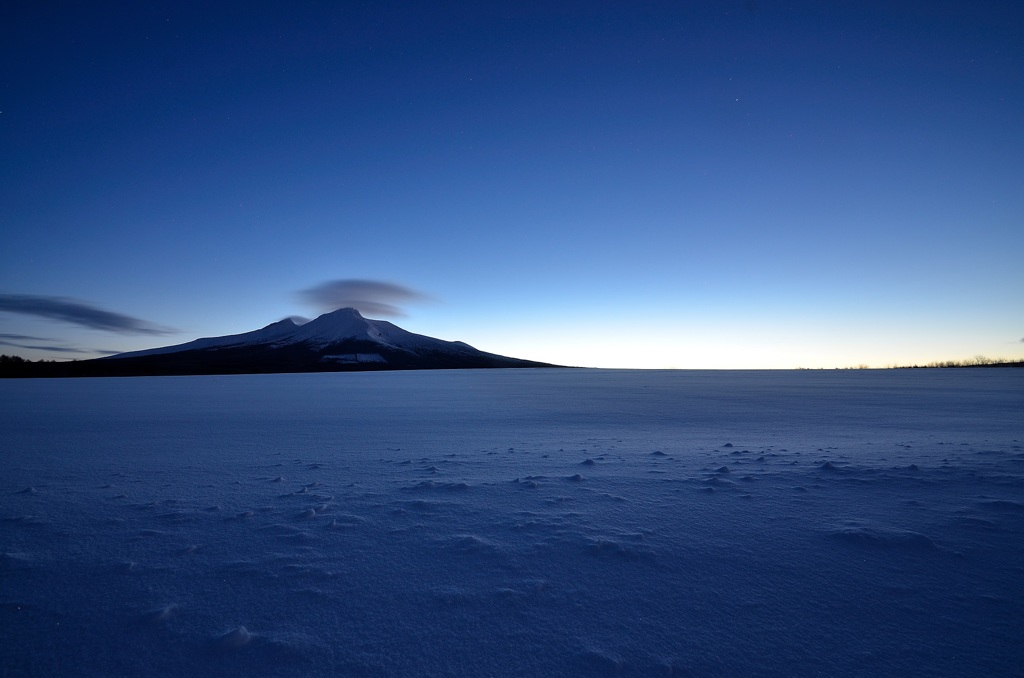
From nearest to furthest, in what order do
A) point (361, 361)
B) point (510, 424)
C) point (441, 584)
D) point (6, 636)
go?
point (6, 636), point (441, 584), point (510, 424), point (361, 361)

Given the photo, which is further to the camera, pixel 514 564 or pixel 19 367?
pixel 19 367

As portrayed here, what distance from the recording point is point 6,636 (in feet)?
8.68

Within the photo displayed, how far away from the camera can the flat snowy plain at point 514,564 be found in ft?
8.27

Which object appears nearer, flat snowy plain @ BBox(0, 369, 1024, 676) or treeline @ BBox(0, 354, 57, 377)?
flat snowy plain @ BBox(0, 369, 1024, 676)

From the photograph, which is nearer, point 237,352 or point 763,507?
point 763,507

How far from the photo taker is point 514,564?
140 inches

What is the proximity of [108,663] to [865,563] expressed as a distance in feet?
16.5

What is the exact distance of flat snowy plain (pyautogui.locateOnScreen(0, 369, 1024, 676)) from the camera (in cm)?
252

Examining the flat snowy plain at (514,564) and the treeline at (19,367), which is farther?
the treeline at (19,367)

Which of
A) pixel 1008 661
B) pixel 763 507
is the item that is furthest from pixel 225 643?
pixel 763 507

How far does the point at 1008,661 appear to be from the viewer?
96.6 inches

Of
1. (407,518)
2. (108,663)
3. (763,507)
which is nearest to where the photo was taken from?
(108,663)

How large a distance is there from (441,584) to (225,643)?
4.26ft

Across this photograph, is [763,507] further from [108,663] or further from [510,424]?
[510,424]
